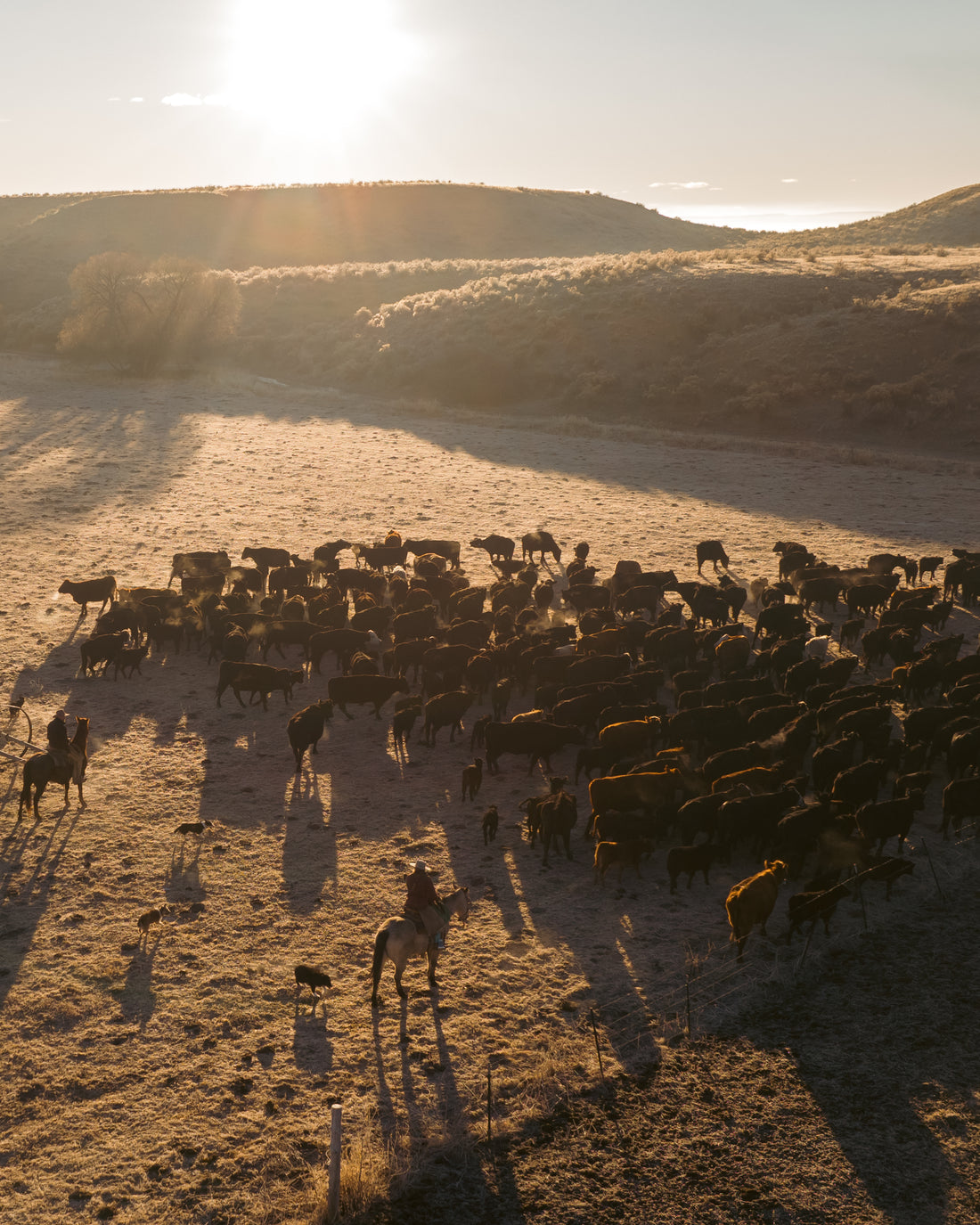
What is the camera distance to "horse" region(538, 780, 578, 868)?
11961mm

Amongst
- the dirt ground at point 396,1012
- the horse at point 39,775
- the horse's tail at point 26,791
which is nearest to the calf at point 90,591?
the dirt ground at point 396,1012

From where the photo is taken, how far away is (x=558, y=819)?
12.0 m

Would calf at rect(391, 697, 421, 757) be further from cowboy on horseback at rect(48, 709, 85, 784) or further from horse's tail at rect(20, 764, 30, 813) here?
horse's tail at rect(20, 764, 30, 813)

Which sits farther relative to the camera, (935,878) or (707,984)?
(935,878)

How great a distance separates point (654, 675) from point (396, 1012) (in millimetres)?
8842

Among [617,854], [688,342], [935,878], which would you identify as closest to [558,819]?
[617,854]

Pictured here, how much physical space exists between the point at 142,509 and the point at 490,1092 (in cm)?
2593

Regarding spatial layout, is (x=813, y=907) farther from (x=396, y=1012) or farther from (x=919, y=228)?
(x=919, y=228)

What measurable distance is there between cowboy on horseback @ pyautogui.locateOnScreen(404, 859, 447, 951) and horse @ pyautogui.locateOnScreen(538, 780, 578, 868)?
2464 millimetres

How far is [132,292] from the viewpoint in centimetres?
6266

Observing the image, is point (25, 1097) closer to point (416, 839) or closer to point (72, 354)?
point (416, 839)

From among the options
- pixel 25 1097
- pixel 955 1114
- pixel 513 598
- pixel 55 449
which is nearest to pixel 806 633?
pixel 513 598

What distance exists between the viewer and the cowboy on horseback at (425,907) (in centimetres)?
964

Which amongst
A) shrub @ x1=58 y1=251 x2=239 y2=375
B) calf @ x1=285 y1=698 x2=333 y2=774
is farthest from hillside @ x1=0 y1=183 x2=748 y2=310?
calf @ x1=285 y1=698 x2=333 y2=774
